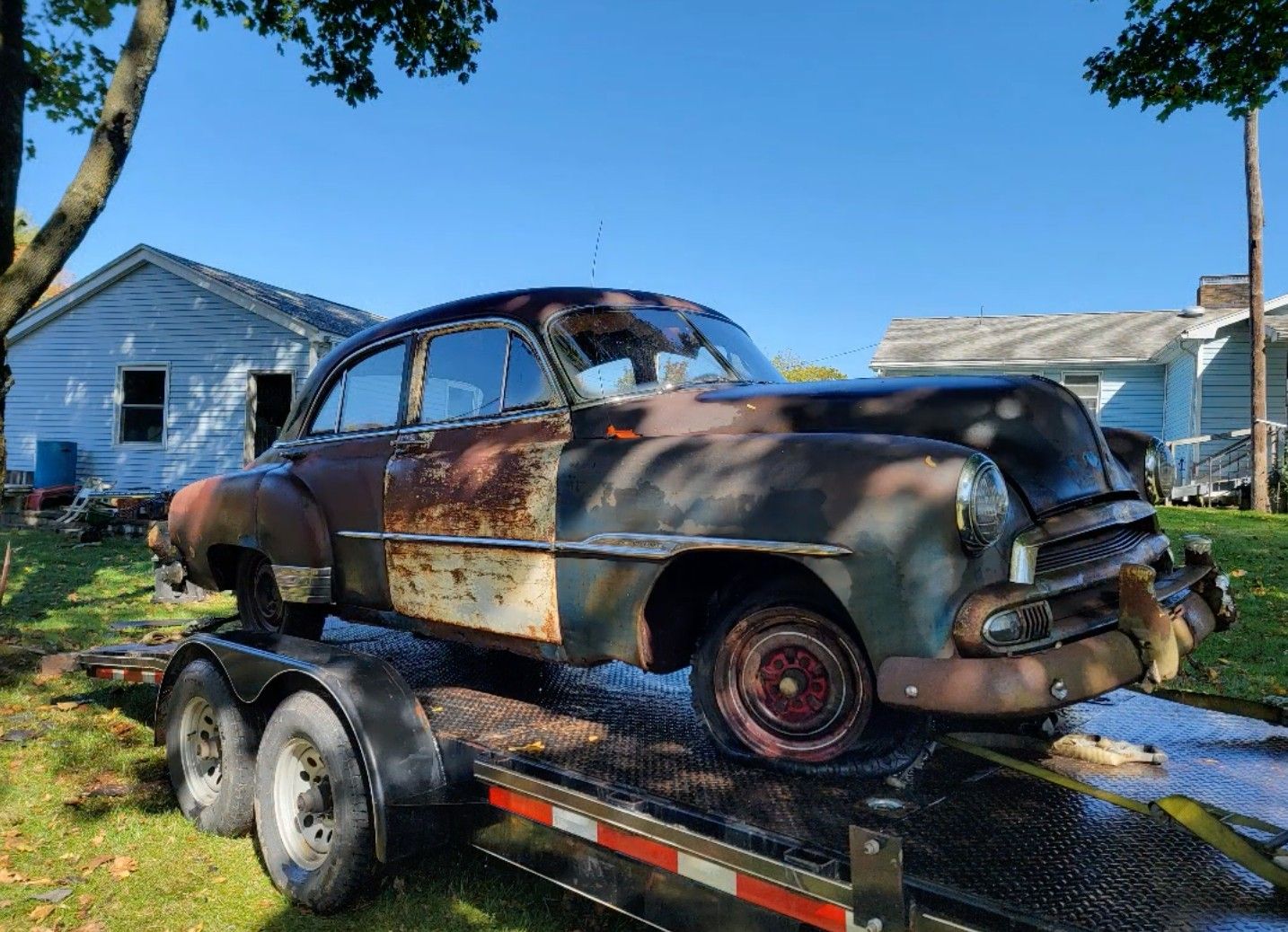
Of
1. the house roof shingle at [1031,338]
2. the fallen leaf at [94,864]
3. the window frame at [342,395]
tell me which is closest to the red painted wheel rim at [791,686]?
the window frame at [342,395]

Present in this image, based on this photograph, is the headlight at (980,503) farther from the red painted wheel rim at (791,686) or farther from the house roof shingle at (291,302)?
the house roof shingle at (291,302)

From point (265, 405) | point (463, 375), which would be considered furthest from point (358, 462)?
point (265, 405)

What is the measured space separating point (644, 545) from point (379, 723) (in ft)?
3.71

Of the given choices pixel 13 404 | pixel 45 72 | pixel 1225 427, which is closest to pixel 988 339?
pixel 1225 427

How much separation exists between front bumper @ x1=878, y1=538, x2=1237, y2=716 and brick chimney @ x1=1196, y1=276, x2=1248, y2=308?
2503cm

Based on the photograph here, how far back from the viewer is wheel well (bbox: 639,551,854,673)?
3.05 meters

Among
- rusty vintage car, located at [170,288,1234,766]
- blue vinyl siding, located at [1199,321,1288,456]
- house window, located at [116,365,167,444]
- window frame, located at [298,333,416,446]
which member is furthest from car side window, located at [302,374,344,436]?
blue vinyl siding, located at [1199,321,1288,456]

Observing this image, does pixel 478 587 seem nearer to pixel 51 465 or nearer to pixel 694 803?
pixel 694 803

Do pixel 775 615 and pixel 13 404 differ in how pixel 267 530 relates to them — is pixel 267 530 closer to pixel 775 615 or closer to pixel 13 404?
pixel 775 615

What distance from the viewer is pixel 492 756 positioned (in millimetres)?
3133

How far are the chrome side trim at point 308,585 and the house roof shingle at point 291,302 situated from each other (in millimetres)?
12198

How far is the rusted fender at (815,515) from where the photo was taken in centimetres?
257

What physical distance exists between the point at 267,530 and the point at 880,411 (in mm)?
2973

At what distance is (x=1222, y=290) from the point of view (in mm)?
24141
